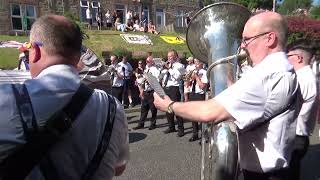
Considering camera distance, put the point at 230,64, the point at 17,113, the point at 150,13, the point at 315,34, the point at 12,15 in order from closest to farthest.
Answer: the point at 17,113
the point at 230,64
the point at 12,15
the point at 315,34
the point at 150,13

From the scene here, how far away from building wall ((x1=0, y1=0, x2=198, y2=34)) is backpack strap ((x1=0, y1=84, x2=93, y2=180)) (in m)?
18.2

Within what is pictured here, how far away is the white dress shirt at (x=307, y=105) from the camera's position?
4141 mm

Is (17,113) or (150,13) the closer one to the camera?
(17,113)

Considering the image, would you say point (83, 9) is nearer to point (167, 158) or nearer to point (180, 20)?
point (180, 20)

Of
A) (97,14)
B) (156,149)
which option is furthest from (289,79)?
(97,14)

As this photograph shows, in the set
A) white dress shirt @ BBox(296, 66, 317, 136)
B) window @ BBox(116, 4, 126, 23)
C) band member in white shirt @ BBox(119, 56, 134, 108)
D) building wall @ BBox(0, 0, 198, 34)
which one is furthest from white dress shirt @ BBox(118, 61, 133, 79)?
window @ BBox(116, 4, 126, 23)

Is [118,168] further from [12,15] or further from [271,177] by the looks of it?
[12,15]

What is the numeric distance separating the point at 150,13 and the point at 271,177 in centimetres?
2948

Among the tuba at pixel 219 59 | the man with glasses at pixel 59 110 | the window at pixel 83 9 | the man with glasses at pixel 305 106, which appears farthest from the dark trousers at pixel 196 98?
the window at pixel 83 9

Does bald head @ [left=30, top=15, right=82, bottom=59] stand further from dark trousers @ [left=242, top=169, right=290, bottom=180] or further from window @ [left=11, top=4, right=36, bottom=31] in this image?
window @ [left=11, top=4, right=36, bottom=31]

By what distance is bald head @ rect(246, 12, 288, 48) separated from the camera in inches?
110

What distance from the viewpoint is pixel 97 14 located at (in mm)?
27375

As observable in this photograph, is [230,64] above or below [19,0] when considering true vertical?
below

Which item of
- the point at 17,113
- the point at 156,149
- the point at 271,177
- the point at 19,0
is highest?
the point at 19,0
